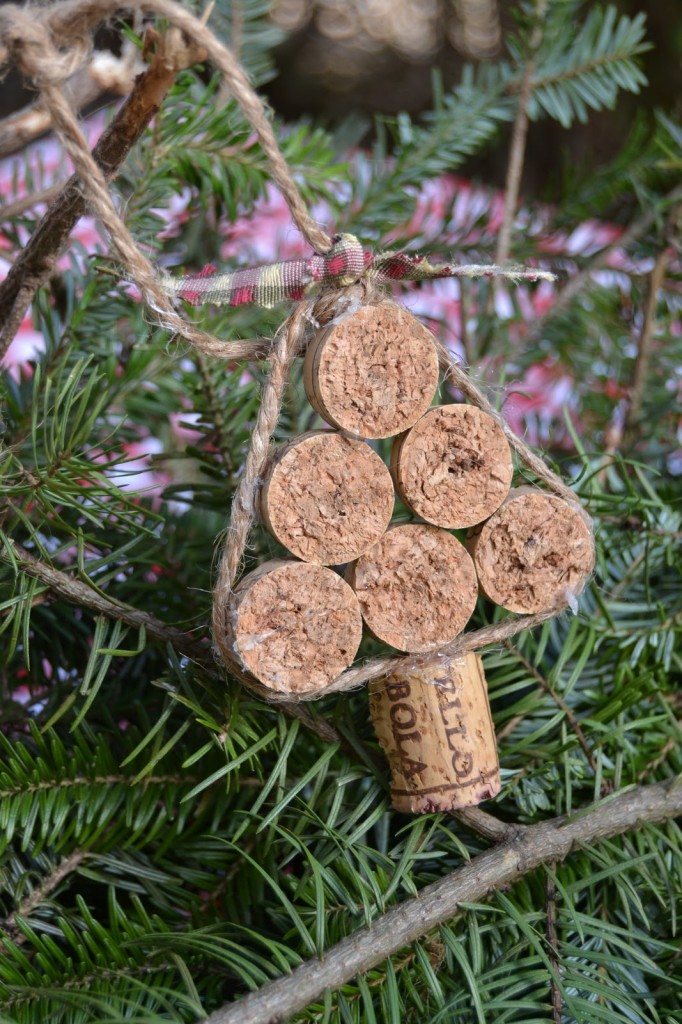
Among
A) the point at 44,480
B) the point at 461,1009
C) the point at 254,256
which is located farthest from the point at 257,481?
the point at 254,256

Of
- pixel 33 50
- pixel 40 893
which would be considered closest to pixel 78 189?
pixel 33 50

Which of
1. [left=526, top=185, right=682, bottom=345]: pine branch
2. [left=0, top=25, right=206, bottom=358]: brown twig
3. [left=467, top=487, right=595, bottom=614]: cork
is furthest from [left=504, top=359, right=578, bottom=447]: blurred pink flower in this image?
[left=0, top=25, right=206, bottom=358]: brown twig

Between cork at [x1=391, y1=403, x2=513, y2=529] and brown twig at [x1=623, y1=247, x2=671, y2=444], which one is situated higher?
cork at [x1=391, y1=403, x2=513, y2=529]

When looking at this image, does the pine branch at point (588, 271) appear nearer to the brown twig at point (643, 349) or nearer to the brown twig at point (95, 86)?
the brown twig at point (643, 349)

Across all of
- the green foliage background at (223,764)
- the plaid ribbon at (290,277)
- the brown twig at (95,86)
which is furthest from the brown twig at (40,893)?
the brown twig at (95,86)

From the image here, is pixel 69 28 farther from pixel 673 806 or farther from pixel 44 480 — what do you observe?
pixel 673 806

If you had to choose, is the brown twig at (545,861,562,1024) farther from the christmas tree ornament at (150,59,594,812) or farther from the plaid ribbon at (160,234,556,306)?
the plaid ribbon at (160,234,556,306)
